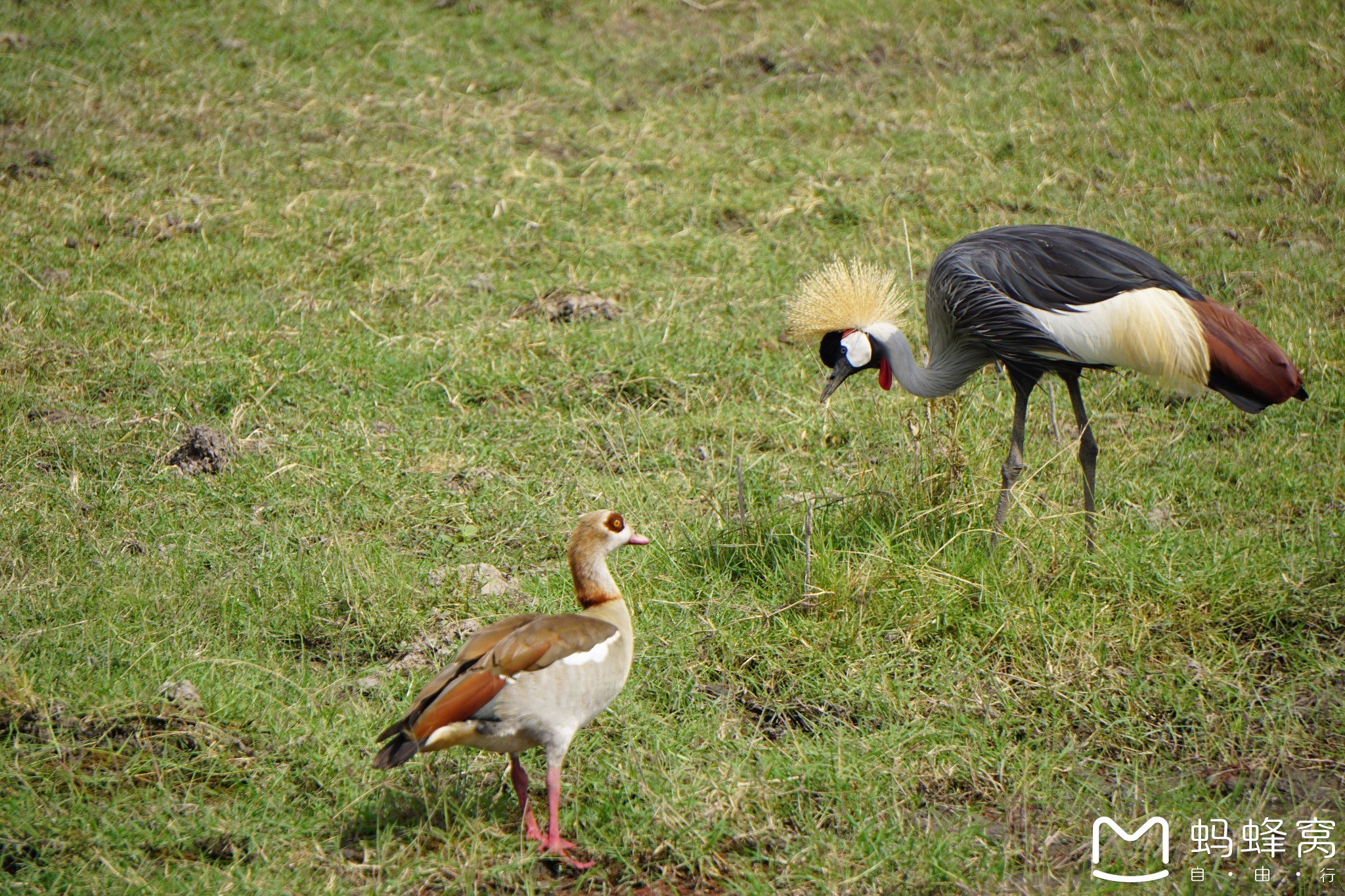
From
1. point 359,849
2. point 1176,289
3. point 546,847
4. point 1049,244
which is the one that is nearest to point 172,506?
point 359,849

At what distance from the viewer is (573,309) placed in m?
6.20

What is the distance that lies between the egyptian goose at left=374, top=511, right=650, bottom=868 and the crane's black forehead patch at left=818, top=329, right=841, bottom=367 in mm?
1952

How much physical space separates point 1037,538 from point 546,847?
2.26 metres

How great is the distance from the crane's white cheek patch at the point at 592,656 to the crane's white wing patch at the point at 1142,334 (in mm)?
2373

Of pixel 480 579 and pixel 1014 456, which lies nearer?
pixel 480 579

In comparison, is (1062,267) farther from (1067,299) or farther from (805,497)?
(805,497)

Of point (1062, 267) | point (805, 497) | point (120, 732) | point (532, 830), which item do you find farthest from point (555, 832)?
point (1062, 267)

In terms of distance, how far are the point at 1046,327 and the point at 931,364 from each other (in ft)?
1.63

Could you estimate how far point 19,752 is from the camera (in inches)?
125

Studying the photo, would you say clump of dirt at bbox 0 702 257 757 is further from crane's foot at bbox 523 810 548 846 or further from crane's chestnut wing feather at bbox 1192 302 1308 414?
crane's chestnut wing feather at bbox 1192 302 1308 414

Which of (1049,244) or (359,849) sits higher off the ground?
(1049,244)

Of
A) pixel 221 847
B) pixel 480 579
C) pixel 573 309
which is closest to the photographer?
pixel 221 847

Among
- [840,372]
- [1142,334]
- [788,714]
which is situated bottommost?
[788,714]

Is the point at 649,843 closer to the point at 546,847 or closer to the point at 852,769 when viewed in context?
the point at 546,847
